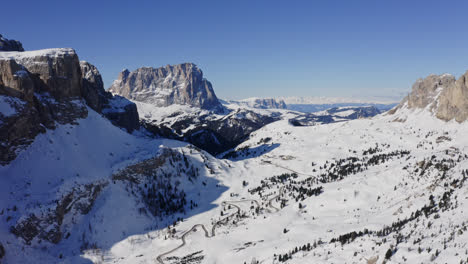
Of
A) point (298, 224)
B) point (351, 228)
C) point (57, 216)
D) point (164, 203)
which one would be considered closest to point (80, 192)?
point (57, 216)

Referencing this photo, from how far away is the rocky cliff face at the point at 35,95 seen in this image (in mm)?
114688

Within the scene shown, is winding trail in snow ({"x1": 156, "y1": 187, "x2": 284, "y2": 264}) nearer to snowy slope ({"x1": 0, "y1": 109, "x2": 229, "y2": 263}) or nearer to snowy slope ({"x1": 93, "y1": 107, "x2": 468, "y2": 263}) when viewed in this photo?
snowy slope ({"x1": 93, "y1": 107, "x2": 468, "y2": 263})

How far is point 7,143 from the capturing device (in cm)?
11081

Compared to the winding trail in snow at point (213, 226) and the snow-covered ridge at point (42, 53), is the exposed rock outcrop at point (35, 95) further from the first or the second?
the winding trail in snow at point (213, 226)

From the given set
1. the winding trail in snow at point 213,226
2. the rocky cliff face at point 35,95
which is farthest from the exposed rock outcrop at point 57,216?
the winding trail in snow at point 213,226

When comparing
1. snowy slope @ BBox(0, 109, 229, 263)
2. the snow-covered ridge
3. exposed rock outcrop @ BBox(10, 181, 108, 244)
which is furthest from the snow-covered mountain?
the snow-covered ridge

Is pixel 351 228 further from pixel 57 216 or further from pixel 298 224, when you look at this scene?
pixel 57 216

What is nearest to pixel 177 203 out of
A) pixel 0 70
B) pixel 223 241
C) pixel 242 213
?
pixel 242 213

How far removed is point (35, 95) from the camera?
14125cm

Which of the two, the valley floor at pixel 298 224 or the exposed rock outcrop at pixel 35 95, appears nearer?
the valley floor at pixel 298 224

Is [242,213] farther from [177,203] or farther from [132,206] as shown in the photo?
[132,206]

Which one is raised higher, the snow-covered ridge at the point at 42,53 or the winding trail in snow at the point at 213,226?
the snow-covered ridge at the point at 42,53

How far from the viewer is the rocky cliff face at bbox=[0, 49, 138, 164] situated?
376ft

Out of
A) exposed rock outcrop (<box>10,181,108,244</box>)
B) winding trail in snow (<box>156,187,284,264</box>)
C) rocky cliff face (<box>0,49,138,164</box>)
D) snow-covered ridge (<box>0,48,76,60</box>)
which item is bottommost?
winding trail in snow (<box>156,187,284,264</box>)
